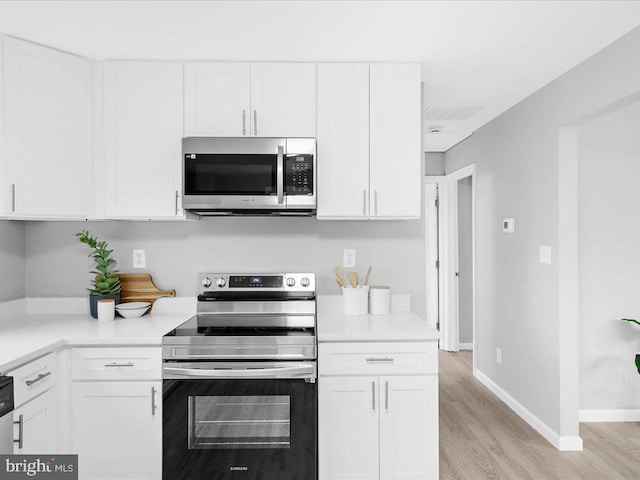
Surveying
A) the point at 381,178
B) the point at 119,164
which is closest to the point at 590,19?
the point at 381,178

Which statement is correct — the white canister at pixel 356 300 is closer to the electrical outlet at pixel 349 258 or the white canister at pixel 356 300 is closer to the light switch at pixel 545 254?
the electrical outlet at pixel 349 258

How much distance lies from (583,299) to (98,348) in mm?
3206

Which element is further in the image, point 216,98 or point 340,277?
point 340,277

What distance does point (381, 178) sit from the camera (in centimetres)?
254

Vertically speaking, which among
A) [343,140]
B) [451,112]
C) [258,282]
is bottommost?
[258,282]

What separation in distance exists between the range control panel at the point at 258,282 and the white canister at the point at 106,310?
50 cm

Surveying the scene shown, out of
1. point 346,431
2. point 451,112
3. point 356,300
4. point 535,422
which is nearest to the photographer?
point 346,431

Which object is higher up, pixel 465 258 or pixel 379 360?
pixel 465 258

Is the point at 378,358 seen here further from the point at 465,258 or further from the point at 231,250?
the point at 465,258

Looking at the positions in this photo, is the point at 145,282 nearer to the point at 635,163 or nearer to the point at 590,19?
the point at 590,19

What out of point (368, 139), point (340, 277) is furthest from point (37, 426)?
point (368, 139)

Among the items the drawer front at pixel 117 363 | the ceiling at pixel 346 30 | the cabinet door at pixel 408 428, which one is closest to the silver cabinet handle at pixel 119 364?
the drawer front at pixel 117 363

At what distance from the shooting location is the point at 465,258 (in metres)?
5.34

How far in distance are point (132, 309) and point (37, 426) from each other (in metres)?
0.78
